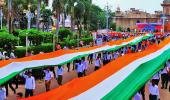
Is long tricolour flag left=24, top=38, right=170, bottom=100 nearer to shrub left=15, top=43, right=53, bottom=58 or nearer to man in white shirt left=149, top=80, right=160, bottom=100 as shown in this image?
man in white shirt left=149, top=80, right=160, bottom=100

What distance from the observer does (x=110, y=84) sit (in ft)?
38.1

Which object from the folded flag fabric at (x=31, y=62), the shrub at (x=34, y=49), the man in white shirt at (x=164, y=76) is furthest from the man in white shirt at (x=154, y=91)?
the shrub at (x=34, y=49)

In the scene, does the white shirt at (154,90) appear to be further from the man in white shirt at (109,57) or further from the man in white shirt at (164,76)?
the man in white shirt at (109,57)

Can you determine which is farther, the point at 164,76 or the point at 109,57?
the point at 109,57

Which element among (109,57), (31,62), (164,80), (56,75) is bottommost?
(164,80)

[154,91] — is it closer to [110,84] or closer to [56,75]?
[110,84]

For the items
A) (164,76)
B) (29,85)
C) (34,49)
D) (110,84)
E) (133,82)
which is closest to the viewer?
(133,82)

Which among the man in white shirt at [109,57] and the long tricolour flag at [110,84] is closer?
the long tricolour flag at [110,84]

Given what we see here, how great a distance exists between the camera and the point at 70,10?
56.4 m

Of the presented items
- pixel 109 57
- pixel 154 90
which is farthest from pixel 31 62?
pixel 109 57

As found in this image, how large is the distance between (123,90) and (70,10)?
46329mm

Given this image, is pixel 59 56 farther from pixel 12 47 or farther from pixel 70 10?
pixel 70 10

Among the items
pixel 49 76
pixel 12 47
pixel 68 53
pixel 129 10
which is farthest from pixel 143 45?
pixel 129 10

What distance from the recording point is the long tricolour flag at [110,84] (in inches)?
411
